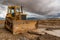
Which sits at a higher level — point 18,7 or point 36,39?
point 18,7

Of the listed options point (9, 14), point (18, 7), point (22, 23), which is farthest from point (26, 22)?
point (9, 14)

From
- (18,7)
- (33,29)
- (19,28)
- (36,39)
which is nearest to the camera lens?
(36,39)

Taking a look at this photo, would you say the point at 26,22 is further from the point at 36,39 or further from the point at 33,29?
the point at 36,39

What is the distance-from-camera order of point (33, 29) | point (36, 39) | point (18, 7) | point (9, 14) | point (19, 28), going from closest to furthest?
point (36, 39) → point (19, 28) → point (33, 29) → point (18, 7) → point (9, 14)

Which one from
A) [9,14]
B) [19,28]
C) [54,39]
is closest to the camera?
[54,39]

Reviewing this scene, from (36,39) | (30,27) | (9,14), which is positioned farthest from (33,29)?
(9,14)

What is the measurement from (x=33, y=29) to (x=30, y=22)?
0.80m

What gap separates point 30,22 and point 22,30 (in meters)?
1.08

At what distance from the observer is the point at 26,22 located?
11.4m

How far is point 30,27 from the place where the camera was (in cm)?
1173

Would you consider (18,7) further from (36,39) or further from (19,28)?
(36,39)

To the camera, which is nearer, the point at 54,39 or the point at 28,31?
the point at 54,39

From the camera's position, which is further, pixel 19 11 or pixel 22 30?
pixel 19 11

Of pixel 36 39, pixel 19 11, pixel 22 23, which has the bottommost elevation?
pixel 36 39
